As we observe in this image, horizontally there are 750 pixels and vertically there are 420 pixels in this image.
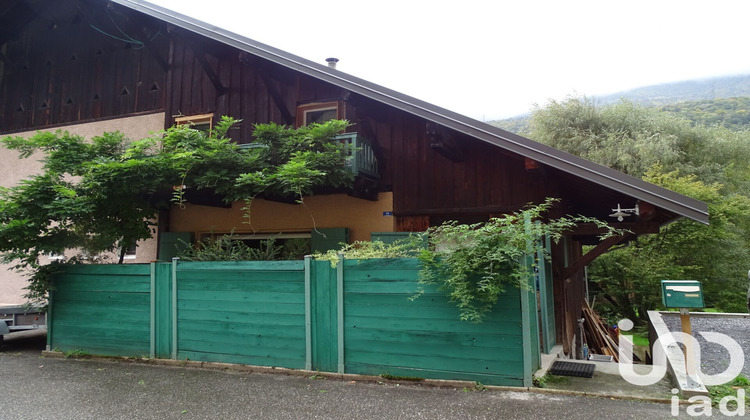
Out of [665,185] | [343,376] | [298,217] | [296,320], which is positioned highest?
[665,185]

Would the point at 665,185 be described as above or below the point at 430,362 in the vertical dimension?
above

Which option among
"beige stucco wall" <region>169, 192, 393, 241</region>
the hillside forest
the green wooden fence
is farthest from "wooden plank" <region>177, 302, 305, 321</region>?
the hillside forest

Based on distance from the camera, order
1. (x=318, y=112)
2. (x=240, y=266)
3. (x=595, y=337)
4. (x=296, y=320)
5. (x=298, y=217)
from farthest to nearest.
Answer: (x=595, y=337), (x=318, y=112), (x=298, y=217), (x=240, y=266), (x=296, y=320)

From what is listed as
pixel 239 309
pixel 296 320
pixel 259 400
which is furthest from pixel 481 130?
pixel 259 400

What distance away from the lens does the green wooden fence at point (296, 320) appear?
5801 millimetres

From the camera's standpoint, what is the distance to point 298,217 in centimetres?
1051

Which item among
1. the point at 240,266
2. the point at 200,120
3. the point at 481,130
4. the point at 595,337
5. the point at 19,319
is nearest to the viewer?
the point at 240,266

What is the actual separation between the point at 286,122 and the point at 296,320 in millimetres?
5403

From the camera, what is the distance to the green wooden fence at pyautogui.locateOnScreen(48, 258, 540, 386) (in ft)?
19.0

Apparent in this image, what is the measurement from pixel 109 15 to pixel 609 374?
13.5m

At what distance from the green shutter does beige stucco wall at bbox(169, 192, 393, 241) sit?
221mm

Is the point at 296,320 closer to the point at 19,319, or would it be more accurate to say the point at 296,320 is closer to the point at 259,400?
the point at 259,400

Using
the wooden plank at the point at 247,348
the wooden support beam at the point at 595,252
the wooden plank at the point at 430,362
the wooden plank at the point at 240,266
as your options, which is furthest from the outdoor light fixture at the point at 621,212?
the wooden plank at the point at 247,348

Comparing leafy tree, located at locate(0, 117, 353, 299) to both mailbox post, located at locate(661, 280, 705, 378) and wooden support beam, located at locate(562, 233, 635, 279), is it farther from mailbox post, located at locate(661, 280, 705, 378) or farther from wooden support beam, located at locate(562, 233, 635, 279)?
mailbox post, located at locate(661, 280, 705, 378)
